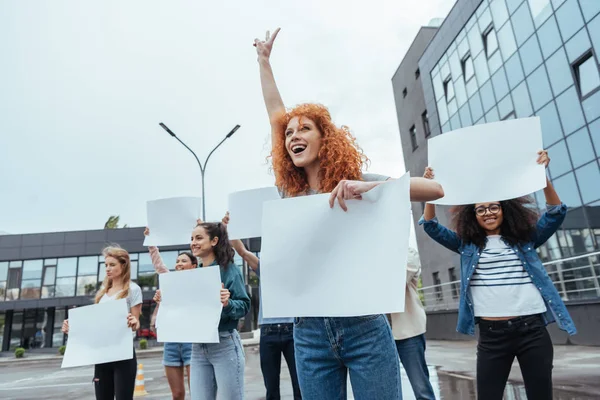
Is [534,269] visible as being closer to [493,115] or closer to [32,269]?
[493,115]

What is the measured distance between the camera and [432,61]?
2384 cm

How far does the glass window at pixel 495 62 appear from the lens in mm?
18156

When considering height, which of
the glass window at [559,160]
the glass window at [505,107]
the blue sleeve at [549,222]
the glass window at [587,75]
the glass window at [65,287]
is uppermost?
the glass window at [505,107]

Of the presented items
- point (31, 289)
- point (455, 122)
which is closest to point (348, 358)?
point (455, 122)

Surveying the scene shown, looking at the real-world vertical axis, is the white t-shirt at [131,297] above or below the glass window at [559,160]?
below

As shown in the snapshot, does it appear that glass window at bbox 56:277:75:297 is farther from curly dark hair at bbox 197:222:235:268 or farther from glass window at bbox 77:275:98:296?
curly dark hair at bbox 197:222:235:268

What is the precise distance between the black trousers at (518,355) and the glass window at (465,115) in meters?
19.1

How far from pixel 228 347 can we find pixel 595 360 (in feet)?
22.0

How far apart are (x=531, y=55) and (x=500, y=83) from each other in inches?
76.1

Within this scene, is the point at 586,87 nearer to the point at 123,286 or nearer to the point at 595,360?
the point at 595,360

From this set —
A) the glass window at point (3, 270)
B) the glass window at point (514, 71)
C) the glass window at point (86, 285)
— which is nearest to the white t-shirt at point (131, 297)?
the glass window at point (514, 71)

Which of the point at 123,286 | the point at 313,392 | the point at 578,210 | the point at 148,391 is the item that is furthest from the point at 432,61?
the point at 313,392

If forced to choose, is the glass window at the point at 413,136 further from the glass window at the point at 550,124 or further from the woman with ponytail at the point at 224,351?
the woman with ponytail at the point at 224,351

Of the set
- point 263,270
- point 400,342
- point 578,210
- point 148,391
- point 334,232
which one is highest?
point 578,210
